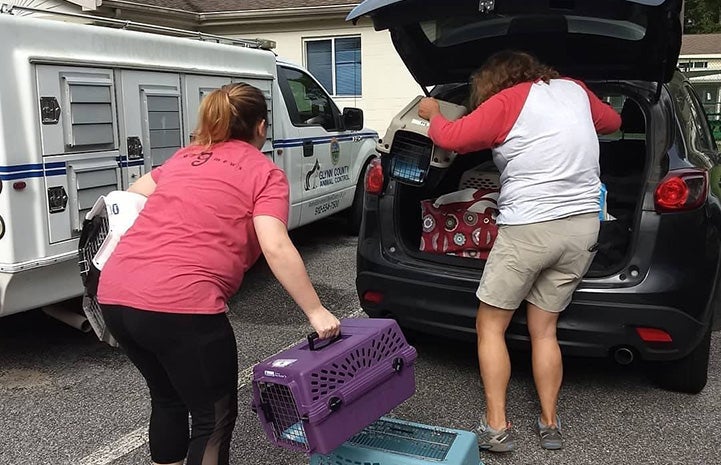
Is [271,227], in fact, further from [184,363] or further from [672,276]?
[672,276]

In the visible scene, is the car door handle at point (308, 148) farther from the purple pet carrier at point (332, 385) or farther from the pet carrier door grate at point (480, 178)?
the purple pet carrier at point (332, 385)

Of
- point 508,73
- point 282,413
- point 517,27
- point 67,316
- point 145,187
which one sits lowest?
point 67,316

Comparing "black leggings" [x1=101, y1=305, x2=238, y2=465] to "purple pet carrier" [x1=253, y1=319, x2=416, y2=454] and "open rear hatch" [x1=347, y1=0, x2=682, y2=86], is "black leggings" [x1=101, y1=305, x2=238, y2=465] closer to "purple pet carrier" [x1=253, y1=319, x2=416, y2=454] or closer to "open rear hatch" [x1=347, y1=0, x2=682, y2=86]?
"purple pet carrier" [x1=253, y1=319, x2=416, y2=454]

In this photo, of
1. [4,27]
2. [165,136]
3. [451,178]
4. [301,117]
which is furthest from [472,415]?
[301,117]

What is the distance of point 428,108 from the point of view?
3.56m

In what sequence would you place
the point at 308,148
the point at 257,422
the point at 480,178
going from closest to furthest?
the point at 257,422, the point at 480,178, the point at 308,148

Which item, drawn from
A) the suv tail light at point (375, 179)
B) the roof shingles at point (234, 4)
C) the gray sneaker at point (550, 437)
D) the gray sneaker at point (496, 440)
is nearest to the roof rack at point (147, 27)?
the suv tail light at point (375, 179)

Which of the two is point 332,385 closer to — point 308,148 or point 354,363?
point 354,363

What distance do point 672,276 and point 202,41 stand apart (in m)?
3.56

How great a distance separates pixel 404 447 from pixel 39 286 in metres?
2.39

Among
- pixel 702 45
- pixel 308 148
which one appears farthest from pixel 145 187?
pixel 702 45

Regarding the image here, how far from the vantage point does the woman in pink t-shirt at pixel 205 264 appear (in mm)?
2330

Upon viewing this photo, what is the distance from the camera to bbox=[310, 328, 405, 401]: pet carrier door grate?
2314 millimetres

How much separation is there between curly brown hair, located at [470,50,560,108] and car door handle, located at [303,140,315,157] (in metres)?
3.60
